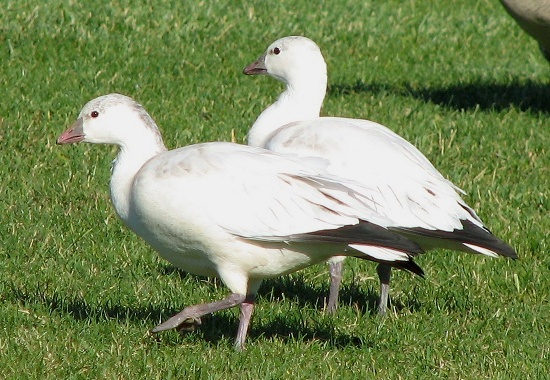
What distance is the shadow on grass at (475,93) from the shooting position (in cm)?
1057

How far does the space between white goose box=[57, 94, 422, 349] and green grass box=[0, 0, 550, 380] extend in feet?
1.43

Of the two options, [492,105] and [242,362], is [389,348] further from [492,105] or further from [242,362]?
[492,105]

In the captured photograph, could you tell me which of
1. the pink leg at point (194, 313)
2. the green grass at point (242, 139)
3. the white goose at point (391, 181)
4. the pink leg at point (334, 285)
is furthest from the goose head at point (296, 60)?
the pink leg at point (194, 313)

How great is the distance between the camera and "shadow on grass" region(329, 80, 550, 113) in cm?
1057

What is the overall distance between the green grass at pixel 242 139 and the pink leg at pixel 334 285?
0.08 metres

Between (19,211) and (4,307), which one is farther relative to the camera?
(19,211)

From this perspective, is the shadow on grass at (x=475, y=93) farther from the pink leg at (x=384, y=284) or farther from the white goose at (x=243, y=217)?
the white goose at (x=243, y=217)

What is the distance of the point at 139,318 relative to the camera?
18.4 ft

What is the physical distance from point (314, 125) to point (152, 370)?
1.86m

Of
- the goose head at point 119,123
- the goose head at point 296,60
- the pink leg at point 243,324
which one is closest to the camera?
the pink leg at point 243,324

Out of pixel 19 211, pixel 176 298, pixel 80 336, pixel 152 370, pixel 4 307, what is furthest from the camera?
pixel 19 211

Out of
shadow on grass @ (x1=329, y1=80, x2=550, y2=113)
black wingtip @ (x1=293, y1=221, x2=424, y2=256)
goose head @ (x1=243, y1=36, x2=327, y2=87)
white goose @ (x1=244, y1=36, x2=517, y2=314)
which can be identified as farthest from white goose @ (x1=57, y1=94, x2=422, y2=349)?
shadow on grass @ (x1=329, y1=80, x2=550, y2=113)

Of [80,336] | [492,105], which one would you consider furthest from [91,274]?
[492,105]

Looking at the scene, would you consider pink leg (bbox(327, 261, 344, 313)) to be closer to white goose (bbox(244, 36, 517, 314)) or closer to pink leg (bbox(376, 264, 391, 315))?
white goose (bbox(244, 36, 517, 314))
